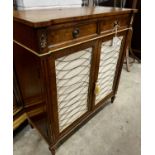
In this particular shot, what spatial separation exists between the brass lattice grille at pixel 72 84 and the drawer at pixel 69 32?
111 mm

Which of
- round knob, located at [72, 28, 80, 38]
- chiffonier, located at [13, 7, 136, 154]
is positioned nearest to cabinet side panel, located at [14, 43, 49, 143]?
chiffonier, located at [13, 7, 136, 154]

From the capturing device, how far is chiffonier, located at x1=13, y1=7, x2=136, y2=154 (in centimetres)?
78

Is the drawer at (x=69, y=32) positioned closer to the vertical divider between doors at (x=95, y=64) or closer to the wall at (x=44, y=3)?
the vertical divider between doors at (x=95, y=64)

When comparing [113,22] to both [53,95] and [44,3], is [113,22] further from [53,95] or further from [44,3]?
[53,95]

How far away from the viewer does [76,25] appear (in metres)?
0.86

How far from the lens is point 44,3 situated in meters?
1.19

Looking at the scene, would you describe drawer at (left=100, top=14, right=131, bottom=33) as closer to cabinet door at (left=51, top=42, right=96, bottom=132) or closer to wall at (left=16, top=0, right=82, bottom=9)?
cabinet door at (left=51, top=42, right=96, bottom=132)

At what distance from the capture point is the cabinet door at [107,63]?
120 centimetres

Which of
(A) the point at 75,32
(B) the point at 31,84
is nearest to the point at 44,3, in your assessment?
(A) the point at 75,32

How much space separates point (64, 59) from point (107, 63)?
52 centimetres

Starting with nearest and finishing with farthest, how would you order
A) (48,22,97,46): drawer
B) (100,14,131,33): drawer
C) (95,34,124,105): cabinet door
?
(48,22,97,46): drawer
(100,14,131,33): drawer
(95,34,124,105): cabinet door

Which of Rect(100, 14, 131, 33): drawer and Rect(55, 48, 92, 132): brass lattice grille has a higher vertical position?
Rect(100, 14, 131, 33): drawer

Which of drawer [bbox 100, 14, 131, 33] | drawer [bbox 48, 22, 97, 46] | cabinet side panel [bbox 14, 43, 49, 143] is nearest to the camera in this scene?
drawer [bbox 48, 22, 97, 46]

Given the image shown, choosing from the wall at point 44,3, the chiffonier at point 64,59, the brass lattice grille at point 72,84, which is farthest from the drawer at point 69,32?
the wall at point 44,3
